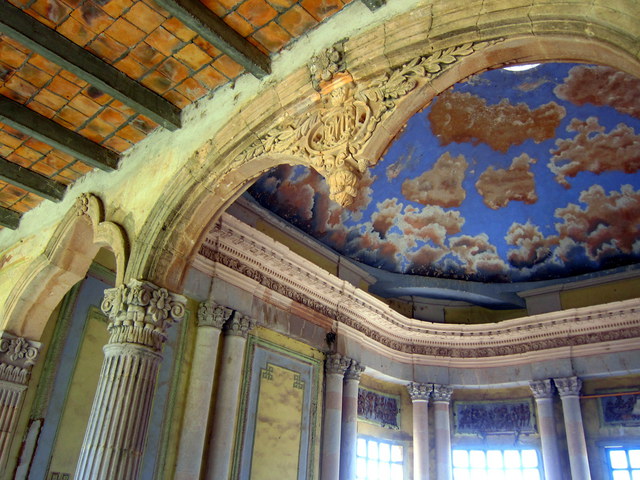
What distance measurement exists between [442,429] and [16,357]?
8.49 metres

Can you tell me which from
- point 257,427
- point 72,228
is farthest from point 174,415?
point 72,228

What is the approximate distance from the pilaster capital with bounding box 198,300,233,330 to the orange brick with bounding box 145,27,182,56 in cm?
416

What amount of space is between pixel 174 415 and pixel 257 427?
1.59m

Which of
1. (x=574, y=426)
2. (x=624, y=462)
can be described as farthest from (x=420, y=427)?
(x=624, y=462)

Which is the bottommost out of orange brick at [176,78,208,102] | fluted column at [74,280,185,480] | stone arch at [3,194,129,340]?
fluted column at [74,280,185,480]

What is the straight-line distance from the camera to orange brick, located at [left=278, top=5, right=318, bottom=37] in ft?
16.6

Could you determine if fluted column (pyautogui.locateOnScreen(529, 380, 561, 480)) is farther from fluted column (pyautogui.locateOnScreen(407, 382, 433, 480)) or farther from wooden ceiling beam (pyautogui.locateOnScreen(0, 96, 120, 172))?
wooden ceiling beam (pyautogui.locateOnScreen(0, 96, 120, 172))

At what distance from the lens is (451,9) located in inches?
165

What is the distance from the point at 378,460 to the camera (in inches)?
463

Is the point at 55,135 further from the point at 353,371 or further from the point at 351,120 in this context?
the point at 353,371

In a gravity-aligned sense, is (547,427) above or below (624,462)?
above

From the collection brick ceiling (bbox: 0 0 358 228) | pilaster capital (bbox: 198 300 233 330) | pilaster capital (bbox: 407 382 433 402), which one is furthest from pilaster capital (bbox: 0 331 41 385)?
pilaster capital (bbox: 407 382 433 402)

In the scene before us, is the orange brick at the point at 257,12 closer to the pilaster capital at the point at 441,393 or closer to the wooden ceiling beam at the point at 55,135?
the wooden ceiling beam at the point at 55,135

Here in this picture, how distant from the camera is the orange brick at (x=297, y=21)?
5055 mm
